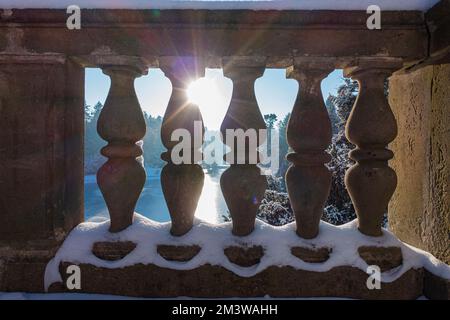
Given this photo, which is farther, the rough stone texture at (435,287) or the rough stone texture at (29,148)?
the rough stone texture at (29,148)

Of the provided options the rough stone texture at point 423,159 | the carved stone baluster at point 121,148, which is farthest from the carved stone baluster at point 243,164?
the rough stone texture at point 423,159

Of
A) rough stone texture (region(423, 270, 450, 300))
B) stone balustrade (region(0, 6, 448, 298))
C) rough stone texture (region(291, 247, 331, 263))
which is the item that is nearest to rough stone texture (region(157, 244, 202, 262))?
stone balustrade (region(0, 6, 448, 298))

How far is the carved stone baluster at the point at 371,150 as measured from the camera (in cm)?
139

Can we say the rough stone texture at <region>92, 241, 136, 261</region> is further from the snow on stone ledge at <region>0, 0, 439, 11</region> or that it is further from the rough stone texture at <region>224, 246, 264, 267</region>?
the snow on stone ledge at <region>0, 0, 439, 11</region>

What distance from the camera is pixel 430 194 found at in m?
1.46

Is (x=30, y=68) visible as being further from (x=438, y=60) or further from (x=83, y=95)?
(x=438, y=60)

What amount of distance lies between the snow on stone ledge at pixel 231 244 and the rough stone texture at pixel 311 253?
0.06ft

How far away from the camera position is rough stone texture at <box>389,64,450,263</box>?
4.51 ft

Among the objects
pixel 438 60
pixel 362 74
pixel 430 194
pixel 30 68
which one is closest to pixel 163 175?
pixel 30 68

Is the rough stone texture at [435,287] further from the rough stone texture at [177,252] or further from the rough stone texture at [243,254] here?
the rough stone texture at [177,252]

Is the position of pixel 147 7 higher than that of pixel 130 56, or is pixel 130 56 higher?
pixel 147 7
